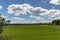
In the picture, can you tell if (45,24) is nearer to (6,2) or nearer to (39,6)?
(39,6)

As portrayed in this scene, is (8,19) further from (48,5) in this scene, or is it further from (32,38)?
(48,5)

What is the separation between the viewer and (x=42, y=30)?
6172mm

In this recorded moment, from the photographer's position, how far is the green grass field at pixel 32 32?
6023mm

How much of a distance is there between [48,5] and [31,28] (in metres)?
0.95

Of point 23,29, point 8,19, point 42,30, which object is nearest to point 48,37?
point 42,30

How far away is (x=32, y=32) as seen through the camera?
20.4ft

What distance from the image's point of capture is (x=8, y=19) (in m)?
6.05

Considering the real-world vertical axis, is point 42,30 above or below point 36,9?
below

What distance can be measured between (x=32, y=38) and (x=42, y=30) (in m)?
Answer: 0.43

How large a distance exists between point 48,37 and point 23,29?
0.87 metres

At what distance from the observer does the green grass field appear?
19.8 feet

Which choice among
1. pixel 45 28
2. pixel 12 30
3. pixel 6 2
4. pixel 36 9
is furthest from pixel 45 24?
pixel 6 2

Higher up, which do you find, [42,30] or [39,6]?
[39,6]

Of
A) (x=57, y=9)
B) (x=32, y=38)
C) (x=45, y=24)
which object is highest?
(x=57, y=9)
